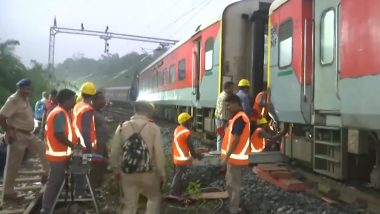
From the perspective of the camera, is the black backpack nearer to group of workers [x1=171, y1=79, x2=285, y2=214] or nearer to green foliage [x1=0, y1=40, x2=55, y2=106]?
group of workers [x1=171, y1=79, x2=285, y2=214]

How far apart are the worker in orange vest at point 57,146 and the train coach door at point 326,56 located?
3606 mm

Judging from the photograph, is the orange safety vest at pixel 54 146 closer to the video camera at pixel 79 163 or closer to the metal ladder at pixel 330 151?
the video camera at pixel 79 163

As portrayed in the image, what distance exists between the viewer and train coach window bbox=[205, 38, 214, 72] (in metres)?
12.4

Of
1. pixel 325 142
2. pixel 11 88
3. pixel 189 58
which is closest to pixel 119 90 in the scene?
pixel 11 88

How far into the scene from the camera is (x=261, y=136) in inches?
373

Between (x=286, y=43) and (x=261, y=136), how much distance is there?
1.96 m

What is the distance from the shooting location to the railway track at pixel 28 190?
630 centimetres

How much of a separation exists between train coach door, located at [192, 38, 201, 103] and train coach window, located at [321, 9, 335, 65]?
6.92 m

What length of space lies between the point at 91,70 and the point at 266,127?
77686 millimetres

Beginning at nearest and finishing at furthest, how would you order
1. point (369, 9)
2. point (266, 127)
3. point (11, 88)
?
point (369, 9) < point (266, 127) < point (11, 88)

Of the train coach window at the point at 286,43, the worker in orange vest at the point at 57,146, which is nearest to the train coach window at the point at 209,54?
the train coach window at the point at 286,43

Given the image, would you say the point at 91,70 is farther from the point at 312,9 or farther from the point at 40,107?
the point at 312,9

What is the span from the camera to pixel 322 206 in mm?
6117

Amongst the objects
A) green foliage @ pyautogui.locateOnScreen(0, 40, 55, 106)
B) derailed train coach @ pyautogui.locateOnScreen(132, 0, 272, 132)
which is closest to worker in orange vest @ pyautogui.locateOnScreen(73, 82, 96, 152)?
derailed train coach @ pyautogui.locateOnScreen(132, 0, 272, 132)
